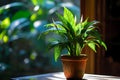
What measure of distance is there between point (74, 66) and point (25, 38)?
4.15 ft

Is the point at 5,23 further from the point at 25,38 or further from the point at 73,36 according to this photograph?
the point at 73,36

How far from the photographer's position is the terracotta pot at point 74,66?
1.67m

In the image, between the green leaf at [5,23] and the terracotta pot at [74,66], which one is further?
the green leaf at [5,23]

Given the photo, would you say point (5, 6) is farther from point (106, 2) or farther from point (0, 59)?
point (106, 2)

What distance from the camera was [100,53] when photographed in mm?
2684

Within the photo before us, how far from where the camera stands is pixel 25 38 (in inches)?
113

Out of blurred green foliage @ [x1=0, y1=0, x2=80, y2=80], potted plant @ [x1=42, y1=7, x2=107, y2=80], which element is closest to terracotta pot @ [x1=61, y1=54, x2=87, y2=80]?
potted plant @ [x1=42, y1=7, x2=107, y2=80]

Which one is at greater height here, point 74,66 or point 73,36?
point 73,36

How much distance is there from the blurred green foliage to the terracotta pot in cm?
122

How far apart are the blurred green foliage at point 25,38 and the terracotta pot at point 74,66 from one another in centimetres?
122

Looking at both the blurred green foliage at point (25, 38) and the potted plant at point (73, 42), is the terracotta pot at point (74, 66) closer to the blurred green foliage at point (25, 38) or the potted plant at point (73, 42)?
the potted plant at point (73, 42)

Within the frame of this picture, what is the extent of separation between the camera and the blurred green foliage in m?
2.82

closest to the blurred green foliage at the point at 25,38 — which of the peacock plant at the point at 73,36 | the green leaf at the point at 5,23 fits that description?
the green leaf at the point at 5,23

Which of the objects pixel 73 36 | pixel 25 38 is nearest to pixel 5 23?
pixel 25 38
